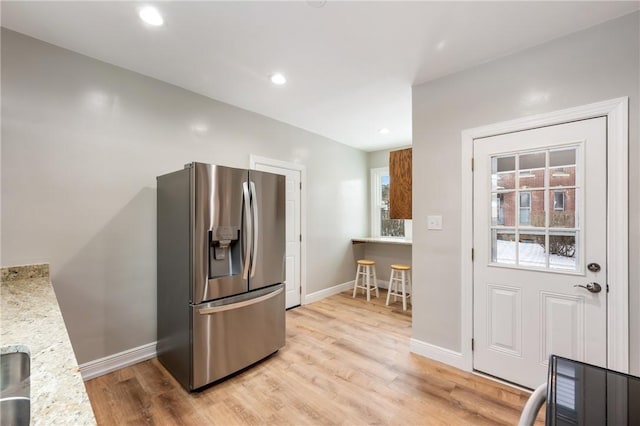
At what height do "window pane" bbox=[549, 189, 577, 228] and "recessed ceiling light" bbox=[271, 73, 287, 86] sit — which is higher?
"recessed ceiling light" bbox=[271, 73, 287, 86]

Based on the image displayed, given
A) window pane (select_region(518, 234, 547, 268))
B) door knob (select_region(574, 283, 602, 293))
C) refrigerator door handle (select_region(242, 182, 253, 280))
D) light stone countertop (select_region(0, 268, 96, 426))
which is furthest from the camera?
refrigerator door handle (select_region(242, 182, 253, 280))

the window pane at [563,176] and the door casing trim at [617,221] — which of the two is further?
the window pane at [563,176]

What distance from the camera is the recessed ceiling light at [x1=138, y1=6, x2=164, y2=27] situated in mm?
1745

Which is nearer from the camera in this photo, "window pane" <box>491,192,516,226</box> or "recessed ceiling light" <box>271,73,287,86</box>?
"window pane" <box>491,192,516,226</box>

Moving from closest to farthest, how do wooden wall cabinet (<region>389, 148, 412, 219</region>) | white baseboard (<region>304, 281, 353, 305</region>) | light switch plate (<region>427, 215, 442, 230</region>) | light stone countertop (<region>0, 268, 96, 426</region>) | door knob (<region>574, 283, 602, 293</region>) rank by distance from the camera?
light stone countertop (<region>0, 268, 96, 426</region>) → door knob (<region>574, 283, 602, 293</region>) → light switch plate (<region>427, 215, 442, 230</region>) → wooden wall cabinet (<region>389, 148, 412, 219</region>) → white baseboard (<region>304, 281, 353, 305</region>)

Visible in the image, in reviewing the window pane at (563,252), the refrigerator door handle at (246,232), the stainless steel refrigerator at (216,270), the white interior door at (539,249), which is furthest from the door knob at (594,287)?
the refrigerator door handle at (246,232)

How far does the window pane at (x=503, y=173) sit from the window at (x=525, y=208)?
11 centimetres

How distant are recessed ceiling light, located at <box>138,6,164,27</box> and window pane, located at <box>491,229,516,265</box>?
Result: 290 centimetres

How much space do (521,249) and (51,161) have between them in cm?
366

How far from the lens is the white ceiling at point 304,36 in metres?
1.73

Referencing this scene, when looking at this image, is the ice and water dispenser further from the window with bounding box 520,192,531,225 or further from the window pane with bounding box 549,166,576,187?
the window pane with bounding box 549,166,576,187

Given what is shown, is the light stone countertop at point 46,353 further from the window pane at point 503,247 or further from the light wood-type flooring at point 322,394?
the window pane at point 503,247

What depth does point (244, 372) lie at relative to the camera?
7.75 feet

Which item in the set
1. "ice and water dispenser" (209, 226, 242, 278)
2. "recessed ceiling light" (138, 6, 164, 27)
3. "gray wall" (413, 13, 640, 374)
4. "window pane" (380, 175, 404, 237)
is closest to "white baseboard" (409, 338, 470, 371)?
"gray wall" (413, 13, 640, 374)
